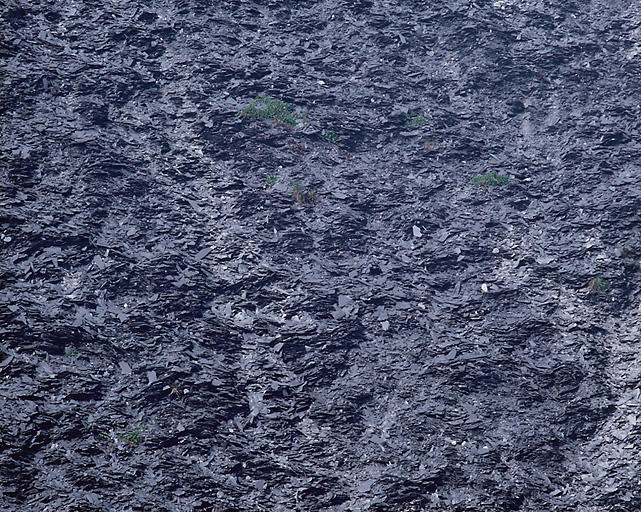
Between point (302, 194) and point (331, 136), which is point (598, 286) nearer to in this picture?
point (302, 194)

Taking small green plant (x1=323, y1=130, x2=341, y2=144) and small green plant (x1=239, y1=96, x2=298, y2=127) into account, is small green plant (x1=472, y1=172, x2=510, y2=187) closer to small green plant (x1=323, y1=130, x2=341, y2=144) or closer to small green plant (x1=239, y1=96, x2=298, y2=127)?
small green plant (x1=323, y1=130, x2=341, y2=144)

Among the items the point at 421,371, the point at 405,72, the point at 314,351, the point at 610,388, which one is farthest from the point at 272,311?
the point at 405,72

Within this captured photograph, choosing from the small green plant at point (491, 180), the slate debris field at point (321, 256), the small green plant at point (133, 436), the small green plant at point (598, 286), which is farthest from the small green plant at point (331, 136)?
the small green plant at point (133, 436)

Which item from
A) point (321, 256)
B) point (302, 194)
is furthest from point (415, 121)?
point (321, 256)

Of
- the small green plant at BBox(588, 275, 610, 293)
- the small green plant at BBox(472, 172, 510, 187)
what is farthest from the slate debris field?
the small green plant at BBox(472, 172, 510, 187)

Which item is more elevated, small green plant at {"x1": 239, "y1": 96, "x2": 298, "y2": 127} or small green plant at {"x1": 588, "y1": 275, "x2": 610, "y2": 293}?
small green plant at {"x1": 239, "y1": 96, "x2": 298, "y2": 127}

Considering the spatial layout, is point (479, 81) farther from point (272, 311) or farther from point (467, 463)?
point (467, 463)
